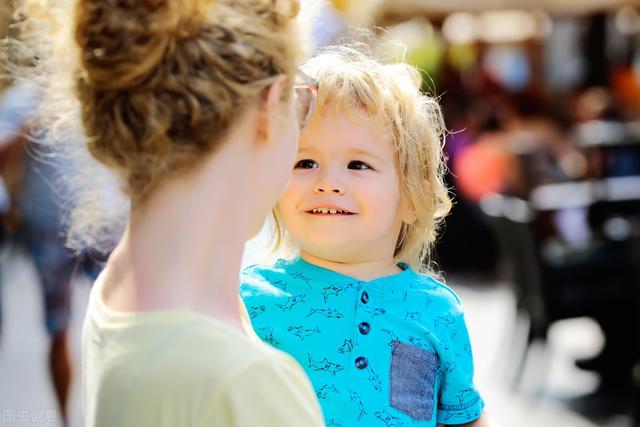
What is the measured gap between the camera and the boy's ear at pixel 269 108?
1.14 m

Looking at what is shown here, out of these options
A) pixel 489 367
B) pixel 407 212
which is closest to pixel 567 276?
pixel 489 367

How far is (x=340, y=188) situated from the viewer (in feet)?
5.39

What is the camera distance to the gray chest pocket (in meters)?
1.58

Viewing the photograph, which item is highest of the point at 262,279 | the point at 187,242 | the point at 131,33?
the point at 131,33

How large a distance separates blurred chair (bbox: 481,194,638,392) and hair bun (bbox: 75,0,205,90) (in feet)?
14.4

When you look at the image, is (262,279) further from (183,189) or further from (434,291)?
(183,189)

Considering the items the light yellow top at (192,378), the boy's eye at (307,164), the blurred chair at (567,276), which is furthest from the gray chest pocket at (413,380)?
the blurred chair at (567,276)

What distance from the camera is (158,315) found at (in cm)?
107

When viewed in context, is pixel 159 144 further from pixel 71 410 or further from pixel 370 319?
pixel 71 410

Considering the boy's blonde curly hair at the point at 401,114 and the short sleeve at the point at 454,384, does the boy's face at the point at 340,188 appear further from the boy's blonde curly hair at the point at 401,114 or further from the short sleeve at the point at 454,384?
the short sleeve at the point at 454,384

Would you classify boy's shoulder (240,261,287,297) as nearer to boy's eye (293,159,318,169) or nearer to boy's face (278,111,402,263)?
boy's face (278,111,402,263)

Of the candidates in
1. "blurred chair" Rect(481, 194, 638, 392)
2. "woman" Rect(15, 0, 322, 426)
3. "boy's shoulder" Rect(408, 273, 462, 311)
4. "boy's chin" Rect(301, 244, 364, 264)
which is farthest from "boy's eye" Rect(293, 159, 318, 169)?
"blurred chair" Rect(481, 194, 638, 392)

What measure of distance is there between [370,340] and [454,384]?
0.18m

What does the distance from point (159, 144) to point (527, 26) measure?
582 inches
